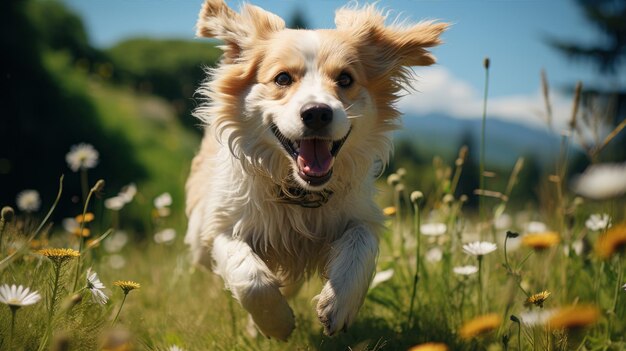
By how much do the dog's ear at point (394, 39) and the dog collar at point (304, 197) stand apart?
0.80 m

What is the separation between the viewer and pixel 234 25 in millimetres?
3318

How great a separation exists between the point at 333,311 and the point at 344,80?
1.17 metres

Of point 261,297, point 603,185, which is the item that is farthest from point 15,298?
point 603,185

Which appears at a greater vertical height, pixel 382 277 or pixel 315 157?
pixel 315 157

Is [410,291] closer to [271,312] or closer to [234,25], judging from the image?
[271,312]

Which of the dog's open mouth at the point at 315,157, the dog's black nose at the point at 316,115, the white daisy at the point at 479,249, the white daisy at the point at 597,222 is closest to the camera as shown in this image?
the white daisy at the point at 479,249

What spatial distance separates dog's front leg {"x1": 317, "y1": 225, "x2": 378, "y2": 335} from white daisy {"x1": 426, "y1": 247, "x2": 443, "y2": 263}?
0.90 metres

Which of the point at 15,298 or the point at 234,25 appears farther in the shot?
the point at 234,25

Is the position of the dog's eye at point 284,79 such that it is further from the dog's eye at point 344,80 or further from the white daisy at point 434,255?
the white daisy at point 434,255

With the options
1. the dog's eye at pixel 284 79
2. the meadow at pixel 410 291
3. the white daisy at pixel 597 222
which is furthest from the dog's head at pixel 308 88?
the white daisy at pixel 597 222

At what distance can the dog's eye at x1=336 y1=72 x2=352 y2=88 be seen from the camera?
2998 mm

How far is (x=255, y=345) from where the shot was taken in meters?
2.75

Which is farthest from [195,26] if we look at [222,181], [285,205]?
[285,205]

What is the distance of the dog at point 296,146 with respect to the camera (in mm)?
2686
